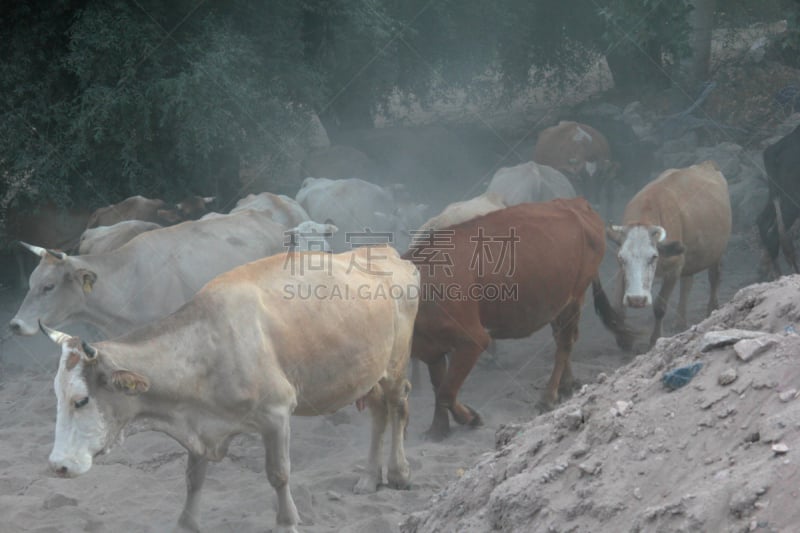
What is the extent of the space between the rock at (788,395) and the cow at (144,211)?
8.32 metres

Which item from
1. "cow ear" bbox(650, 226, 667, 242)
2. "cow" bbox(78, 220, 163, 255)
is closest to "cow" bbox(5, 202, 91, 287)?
"cow" bbox(78, 220, 163, 255)

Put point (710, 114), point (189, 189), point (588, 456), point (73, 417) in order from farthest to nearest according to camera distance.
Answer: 1. point (710, 114)
2. point (189, 189)
3. point (73, 417)
4. point (588, 456)

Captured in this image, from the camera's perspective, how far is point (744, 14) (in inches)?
707

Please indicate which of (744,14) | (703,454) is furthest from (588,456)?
(744,14)

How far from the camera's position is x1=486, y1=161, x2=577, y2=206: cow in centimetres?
1203

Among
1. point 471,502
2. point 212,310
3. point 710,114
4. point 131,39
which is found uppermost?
point 131,39

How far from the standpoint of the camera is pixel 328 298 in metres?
5.78

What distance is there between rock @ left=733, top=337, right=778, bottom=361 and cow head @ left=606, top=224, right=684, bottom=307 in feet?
16.2

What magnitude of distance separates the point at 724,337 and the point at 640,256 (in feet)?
16.1

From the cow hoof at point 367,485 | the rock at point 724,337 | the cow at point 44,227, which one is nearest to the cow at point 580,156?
the cow at point 44,227

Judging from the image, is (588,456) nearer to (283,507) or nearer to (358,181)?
(283,507)

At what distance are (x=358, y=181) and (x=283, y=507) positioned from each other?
25.3 feet

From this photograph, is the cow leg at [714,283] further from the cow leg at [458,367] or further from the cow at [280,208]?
the cow at [280,208]

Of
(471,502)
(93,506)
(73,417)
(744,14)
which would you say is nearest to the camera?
(471,502)
